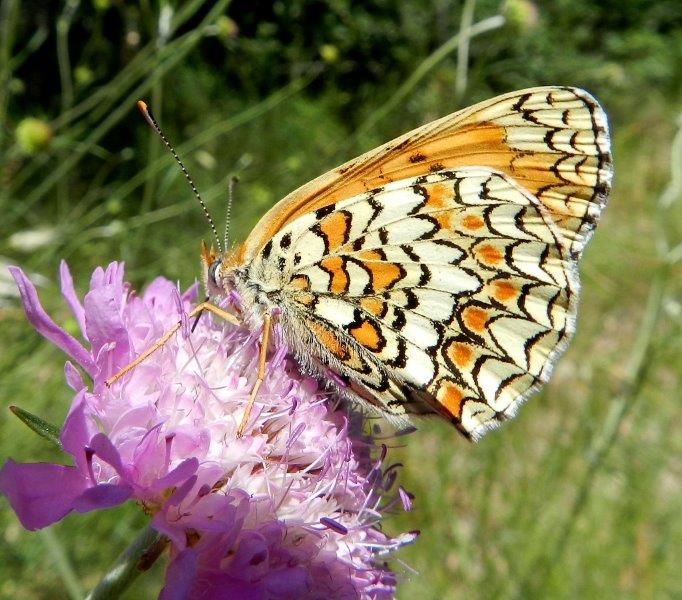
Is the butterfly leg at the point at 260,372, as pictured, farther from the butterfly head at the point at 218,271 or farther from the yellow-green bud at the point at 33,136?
the yellow-green bud at the point at 33,136

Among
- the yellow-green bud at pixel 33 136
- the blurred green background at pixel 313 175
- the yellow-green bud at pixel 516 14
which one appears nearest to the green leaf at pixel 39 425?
the blurred green background at pixel 313 175

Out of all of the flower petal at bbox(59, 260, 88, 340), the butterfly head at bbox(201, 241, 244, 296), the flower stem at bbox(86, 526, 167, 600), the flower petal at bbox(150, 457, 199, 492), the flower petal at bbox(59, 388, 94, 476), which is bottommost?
the flower stem at bbox(86, 526, 167, 600)

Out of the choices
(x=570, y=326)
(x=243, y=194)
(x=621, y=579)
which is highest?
(x=243, y=194)

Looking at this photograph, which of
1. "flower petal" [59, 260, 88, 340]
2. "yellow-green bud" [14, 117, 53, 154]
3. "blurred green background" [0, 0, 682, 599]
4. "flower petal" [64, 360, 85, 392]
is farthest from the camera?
"blurred green background" [0, 0, 682, 599]

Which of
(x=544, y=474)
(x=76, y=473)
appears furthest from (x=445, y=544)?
(x=76, y=473)

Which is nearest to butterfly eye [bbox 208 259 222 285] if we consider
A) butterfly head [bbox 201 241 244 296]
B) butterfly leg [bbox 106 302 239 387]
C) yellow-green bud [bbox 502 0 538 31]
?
butterfly head [bbox 201 241 244 296]

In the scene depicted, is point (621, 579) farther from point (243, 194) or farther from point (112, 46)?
point (112, 46)

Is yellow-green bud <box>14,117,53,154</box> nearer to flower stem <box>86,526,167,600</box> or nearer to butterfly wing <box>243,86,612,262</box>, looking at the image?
butterfly wing <box>243,86,612,262</box>
